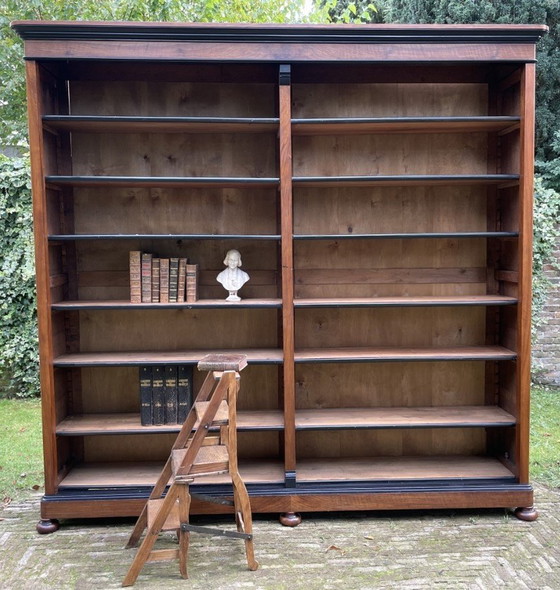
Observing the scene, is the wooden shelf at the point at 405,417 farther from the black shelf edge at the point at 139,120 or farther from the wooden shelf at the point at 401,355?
the black shelf edge at the point at 139,120

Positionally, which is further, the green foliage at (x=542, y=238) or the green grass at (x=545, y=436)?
the green foliage at (x=542, y=238)

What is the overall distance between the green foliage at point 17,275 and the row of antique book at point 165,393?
2.47 m

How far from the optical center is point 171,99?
323 cm

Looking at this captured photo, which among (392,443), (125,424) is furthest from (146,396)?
(392,443)

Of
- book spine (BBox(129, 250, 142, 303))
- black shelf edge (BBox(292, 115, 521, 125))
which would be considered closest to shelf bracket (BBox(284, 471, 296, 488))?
book spine (BBox(129, 250, 142, 303))

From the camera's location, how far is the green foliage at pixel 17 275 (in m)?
4.95

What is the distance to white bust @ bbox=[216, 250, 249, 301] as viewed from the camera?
10.2 feet

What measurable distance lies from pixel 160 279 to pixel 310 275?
0.91m

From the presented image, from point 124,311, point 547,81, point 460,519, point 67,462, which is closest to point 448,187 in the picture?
point 460,519

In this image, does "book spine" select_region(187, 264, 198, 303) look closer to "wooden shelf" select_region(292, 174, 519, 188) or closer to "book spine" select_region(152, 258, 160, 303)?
"book spine" select_region(152, 258, 160, 303)

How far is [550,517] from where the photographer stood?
2945mm

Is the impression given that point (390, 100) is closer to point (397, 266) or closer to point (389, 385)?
point (397, 266)

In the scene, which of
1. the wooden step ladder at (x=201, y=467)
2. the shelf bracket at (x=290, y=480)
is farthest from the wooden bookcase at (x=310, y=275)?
the wooden step ladder at (x=201, y=467)

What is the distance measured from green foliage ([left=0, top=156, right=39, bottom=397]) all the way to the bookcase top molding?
99.3 inches
